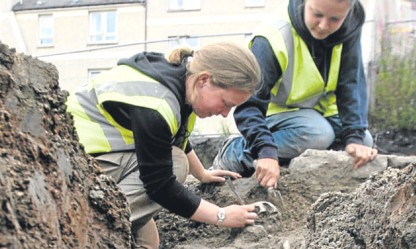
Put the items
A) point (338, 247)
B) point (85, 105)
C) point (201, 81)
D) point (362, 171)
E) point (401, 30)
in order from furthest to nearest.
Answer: point (401, 30)
point (362, 171)
point (85, 105)
point (201, 81)
point (338, 247)

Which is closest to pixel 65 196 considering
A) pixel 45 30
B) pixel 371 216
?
pixel 371 216

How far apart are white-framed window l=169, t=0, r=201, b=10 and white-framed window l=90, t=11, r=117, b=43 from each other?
1744mm

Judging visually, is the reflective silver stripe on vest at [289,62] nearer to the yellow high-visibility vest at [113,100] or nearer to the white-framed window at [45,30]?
the yellow high-visibility vest at [113,100]

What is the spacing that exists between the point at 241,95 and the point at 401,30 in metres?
6.48

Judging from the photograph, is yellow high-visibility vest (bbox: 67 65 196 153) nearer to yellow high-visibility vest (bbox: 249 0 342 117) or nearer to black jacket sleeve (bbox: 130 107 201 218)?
black jacket sleeve (bbox: 130 107 201 218)

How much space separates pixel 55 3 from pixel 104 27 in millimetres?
1893

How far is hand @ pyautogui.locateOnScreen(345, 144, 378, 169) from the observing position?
11.0ft

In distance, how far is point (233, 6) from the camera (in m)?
16.4

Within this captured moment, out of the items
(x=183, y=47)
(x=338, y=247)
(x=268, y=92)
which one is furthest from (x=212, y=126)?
(x=338, y=247)

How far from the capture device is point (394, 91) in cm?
800

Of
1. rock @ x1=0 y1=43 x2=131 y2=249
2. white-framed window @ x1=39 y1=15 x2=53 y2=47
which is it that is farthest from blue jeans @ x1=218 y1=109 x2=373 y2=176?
white-framed window @ x1=39 y1=15 x2=53 y2=47

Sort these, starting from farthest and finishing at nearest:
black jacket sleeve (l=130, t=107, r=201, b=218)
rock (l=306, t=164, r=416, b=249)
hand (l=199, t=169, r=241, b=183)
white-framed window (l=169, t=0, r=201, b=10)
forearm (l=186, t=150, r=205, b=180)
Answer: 1. white-framed window (l=169, t=0, r=201, b=10)
2. hand (l=199, t=169, r=241, b=183)
3. forearm (l=186, t=150, r=205, b=180)
4. black jacket sleeve (l=130, t=107, r=201, b=218)
5. rock (l=306, t=164, r=416, b=249)

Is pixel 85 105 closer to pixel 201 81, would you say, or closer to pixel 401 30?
pixel 201 81

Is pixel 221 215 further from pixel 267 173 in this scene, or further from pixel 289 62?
pixel 289 62
